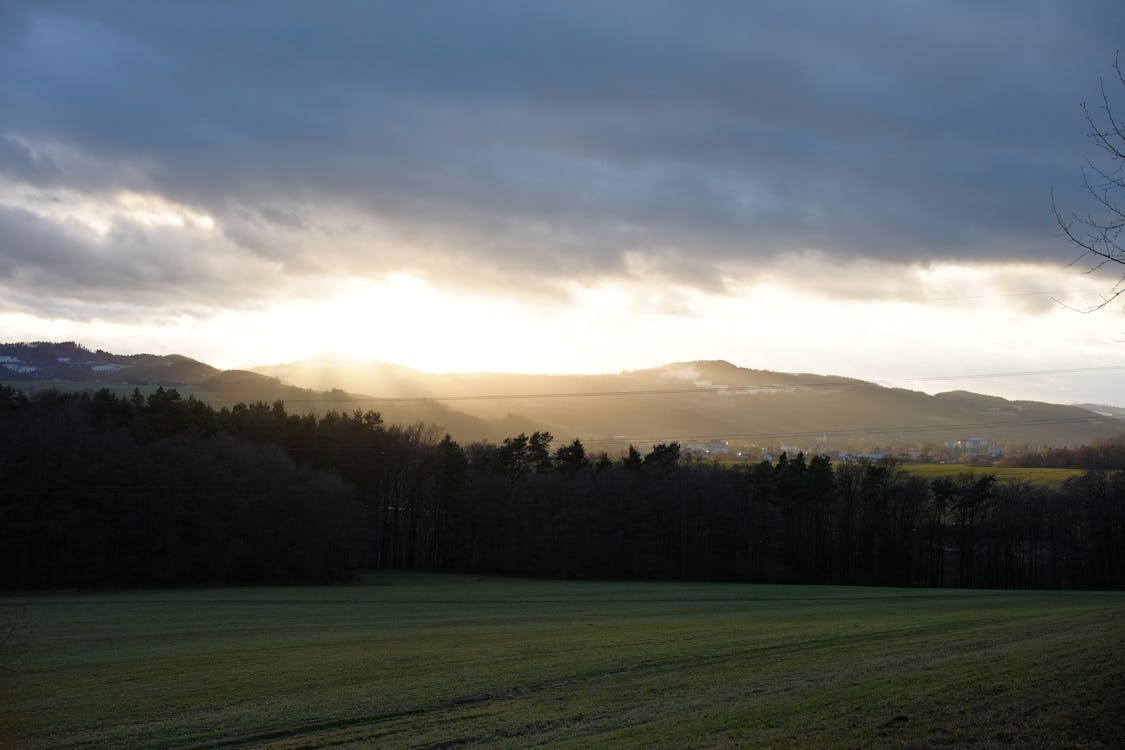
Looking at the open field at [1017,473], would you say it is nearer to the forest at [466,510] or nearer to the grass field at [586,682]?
the forest at [466,510]

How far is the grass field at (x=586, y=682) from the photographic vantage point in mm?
14289

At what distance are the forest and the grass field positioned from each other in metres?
36.5

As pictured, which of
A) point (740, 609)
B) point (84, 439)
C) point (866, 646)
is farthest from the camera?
point (84, 439)

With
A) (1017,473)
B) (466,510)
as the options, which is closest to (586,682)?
(466,510)

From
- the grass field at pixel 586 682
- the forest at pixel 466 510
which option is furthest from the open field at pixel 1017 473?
the grass field at pixel 586 682

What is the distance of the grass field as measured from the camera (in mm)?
14289

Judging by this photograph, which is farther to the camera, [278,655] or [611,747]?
[278,655]

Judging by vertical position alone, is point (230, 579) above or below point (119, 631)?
below

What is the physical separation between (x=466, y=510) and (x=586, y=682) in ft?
293

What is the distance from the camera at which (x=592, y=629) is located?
35.7 meters

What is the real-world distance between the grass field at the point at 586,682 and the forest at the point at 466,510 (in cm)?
3651

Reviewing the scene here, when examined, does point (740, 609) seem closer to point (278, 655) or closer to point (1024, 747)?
point (278, 655)

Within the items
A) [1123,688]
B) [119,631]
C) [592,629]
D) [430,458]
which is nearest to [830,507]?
[430,458]

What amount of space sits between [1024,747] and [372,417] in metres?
111
